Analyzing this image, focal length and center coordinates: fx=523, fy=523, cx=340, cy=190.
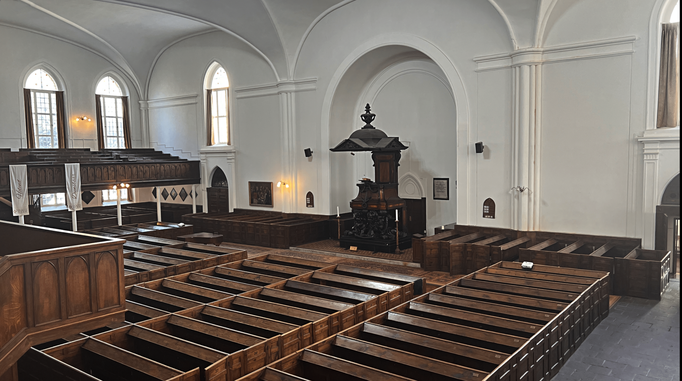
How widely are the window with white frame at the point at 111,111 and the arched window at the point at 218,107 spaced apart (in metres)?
4.80

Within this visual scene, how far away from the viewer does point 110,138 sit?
2148 cm

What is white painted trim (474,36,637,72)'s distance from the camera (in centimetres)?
1098

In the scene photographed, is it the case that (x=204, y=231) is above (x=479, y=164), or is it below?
below

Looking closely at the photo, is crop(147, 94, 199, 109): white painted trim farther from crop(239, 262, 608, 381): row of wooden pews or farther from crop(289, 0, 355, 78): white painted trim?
crop(239, 262, 608, 381): row of wooden pews

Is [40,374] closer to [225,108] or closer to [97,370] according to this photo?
[97,370]

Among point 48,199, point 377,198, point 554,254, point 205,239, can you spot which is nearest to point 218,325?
point 554,254

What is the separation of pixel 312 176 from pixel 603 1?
9058mm

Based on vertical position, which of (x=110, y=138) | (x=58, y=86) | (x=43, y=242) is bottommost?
(x=43, y=242)

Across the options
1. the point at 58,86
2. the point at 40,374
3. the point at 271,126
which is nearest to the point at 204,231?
the point at 271,126

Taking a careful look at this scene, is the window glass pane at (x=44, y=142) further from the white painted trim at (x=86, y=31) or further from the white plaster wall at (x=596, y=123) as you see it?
the white plaster wall at (x=596, y=123)

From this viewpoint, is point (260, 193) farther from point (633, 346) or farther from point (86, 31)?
point (633, 346)

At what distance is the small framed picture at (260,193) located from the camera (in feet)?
57.8

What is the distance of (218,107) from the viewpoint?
19.2m

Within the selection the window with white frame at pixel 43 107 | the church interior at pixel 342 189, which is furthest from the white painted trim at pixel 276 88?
the window with white frame at pixel 43 107
